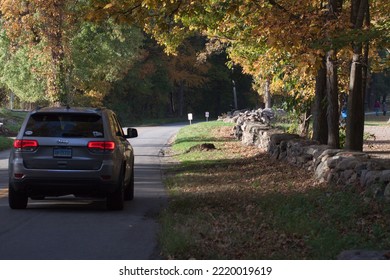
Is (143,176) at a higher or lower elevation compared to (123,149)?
lower

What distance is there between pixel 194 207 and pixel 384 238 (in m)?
4.73

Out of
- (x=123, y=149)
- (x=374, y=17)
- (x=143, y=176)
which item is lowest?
(x=143, y=176)

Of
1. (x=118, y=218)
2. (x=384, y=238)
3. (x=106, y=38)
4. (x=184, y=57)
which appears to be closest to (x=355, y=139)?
(x=118, y=218)

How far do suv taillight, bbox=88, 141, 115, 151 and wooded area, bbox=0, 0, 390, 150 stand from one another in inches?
138

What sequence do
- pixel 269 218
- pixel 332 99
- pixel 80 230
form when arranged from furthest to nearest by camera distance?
pixel 332 99 < pixel 269 218 < pixel 80 230

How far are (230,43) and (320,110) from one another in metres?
9.69

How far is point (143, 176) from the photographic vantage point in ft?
67.7

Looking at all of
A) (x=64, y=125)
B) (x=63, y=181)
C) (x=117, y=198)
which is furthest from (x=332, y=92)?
(x=63, y=181)

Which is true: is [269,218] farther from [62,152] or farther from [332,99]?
[332,99]

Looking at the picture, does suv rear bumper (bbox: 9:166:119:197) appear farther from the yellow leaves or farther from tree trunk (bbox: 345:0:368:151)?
tree trunk (bbox: 345:0:368:151)

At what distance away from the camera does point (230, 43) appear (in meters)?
29.5

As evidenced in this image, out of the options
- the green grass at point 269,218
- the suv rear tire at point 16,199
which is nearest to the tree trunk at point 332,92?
the green grass at point 269,218

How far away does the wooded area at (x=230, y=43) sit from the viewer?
16109 millimetres

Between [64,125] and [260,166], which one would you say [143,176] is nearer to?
[260,166]
